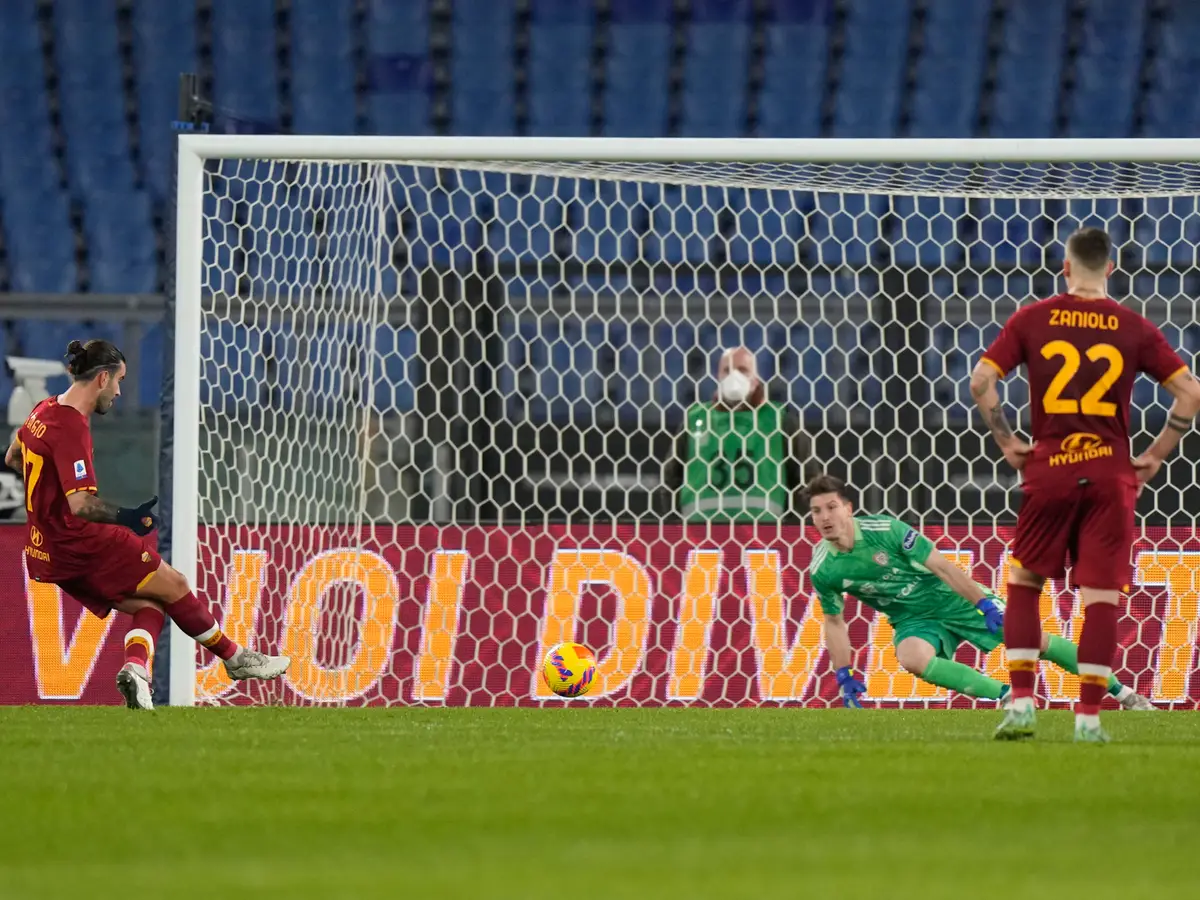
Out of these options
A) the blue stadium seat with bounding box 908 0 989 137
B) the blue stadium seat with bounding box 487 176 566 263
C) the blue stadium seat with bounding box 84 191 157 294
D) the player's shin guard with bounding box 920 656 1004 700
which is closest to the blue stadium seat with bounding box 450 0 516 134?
the blue stadium seat with bounding box 487 176 566 263

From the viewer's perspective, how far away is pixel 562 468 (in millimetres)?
7660

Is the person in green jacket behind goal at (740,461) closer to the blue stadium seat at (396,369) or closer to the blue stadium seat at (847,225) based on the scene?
the blue stadium seat at (396,369)

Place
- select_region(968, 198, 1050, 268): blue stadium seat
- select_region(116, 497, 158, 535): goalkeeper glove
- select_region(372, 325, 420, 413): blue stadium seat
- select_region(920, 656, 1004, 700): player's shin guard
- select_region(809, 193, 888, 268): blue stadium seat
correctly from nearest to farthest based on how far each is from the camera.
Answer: select_region(116, 497, 158, 535): goalkeeper glove
select_region(920, 656, 1004, 700): player's shin guard
select_region(372, 325, 420, 413): blue stadium seat
select_region(968, 198, 1050, 268): blue stadium seat
select_region(809, 193, 888, 268): blue stadium seat

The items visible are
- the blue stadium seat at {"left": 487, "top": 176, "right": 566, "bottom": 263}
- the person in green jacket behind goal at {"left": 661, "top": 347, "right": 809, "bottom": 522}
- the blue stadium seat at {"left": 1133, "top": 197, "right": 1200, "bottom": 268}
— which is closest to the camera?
the person in green jacket behind goal at {"left": 661, "top": 347, "right": 809, "bottom": 522}

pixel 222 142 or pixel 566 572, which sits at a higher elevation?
pixel 222 142

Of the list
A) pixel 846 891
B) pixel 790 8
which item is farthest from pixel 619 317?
pixel 790 8

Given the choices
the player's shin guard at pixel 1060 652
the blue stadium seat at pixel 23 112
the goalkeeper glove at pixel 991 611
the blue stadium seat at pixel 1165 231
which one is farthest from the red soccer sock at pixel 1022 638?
the blue stadium seat at pixel 23 112

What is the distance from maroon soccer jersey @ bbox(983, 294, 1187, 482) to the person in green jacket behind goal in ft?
9.10

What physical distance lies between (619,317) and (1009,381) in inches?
87.9

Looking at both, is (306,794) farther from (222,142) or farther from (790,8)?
(790,8)

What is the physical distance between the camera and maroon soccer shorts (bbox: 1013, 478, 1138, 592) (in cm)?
473

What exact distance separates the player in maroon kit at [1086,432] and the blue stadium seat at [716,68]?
27.8 feet

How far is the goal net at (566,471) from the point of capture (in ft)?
24.1

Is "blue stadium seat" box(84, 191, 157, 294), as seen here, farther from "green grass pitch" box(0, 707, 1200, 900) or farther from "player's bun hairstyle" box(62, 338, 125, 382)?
"green grass pitch" box(0, 707, 1200, 900)
